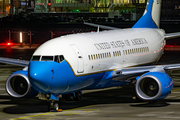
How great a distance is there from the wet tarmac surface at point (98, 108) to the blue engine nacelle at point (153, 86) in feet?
A: 2.63

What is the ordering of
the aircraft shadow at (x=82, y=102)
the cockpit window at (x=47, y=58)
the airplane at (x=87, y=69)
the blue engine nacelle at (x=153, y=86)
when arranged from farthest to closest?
1. the aircraft shadow at (x=82, y=102)
2. the blue engine nacelle at (x=153, y=86)
3. the cockpit window at (x=47, y=58)
4. the airplane at (x=87, y=69)

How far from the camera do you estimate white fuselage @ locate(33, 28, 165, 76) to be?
2117cm

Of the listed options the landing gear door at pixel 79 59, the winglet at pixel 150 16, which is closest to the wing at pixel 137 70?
the landing gear door at pixel 79 59

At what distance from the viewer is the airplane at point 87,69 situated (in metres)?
19.9

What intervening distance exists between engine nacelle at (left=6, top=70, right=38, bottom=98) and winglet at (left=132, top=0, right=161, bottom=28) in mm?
13316

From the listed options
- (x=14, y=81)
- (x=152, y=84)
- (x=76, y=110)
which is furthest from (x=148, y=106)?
(x=14, y=81)

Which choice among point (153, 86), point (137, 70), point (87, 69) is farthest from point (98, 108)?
point (137, 70)

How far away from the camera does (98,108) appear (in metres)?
22.4

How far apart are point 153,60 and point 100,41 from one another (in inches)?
285

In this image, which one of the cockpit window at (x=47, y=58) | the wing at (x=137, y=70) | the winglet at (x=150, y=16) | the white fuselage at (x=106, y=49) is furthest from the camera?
the winglet at (x=150, y=16)

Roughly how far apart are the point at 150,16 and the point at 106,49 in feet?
37.5

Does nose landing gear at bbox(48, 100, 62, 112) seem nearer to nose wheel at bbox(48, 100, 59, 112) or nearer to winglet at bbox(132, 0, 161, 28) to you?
nose wheel at bbox(48, 100, 59, 112)

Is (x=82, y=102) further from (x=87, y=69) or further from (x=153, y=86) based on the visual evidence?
(x=153, y=86)

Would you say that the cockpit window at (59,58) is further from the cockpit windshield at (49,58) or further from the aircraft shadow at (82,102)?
the aircraft shadow at (82,102)
